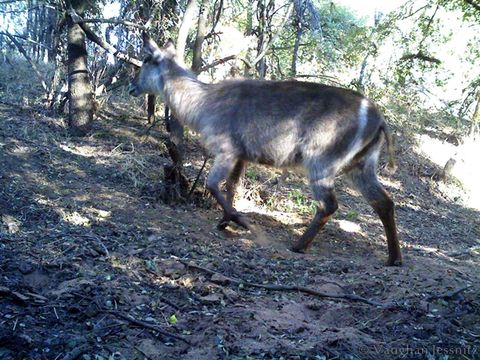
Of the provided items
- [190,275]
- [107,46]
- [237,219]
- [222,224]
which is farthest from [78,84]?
[190,275]

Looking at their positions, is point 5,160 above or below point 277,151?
below

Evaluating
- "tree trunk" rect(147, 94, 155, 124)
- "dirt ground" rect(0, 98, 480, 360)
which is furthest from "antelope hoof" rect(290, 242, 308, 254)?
"tree trunk" rect(147, 94, 155, 124)

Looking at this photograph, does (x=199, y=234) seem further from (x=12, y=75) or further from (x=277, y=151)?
(x=12, y=75)

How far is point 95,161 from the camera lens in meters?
6.20

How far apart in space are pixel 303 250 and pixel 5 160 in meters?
3.27

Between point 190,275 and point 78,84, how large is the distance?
15.7 ft

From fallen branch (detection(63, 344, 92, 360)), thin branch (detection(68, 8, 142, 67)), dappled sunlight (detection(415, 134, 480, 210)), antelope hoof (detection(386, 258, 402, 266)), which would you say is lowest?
dappled sunlight (detection(415, 134, 480, 210))

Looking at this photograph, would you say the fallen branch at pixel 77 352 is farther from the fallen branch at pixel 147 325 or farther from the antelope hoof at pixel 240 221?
the antelope hoof at pixel 240 221

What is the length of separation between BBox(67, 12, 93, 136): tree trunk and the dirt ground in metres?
0.50

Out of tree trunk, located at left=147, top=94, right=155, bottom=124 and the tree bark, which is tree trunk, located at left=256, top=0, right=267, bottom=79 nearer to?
the tree bark

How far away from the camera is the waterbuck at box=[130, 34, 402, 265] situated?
460 cm

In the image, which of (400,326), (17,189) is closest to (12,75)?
(17,189)

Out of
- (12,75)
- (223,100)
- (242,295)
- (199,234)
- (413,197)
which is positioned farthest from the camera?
(12,75)

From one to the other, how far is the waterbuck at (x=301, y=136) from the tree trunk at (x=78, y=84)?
2737 mm
